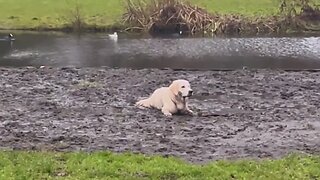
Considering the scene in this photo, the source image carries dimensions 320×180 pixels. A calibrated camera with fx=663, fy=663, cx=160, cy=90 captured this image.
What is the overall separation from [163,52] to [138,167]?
2497cm

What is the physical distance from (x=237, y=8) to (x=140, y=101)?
3377 centimetres

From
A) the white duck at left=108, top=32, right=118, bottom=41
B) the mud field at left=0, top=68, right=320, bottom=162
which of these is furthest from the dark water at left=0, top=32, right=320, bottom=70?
the mud field at left=0, top=68, right=320, bottom=162

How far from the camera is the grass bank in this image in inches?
1923

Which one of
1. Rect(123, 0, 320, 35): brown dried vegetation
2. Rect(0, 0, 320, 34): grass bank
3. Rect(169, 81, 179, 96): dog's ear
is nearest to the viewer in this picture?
Rect(169, 81, 179, 96): dog's ear

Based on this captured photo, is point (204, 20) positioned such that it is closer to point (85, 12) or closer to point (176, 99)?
point (85, 12)

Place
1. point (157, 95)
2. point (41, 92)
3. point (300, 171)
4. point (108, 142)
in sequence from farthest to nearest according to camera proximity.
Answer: point (41, 92) < point (157, 95) < point (108, 142) < point (300, 171)

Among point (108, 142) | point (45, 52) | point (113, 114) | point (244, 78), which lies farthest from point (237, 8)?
point (108, 142)

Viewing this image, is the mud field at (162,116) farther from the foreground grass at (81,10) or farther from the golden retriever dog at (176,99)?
the foreground grass at (81,10)

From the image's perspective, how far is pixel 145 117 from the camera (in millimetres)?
16016

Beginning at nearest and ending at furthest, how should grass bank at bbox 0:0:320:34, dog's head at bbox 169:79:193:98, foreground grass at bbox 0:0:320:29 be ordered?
dog's head at bbox 169:79:193:98
grass bank at bbox 0:0:320:34
foreground grass at bbox 0:0:320:29

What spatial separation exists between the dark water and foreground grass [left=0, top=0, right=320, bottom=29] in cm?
482

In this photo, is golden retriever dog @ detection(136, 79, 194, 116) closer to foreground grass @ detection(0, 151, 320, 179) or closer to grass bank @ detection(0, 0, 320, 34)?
foreground grass @ detection(0, 151, 320, 179)

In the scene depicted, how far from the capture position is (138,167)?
35.7 feet

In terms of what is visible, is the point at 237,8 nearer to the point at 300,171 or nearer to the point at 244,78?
the point at 244,78
